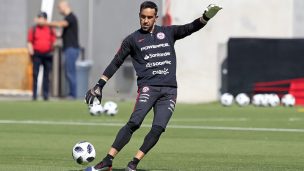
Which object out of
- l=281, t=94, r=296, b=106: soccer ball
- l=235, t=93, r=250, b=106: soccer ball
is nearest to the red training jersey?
l=235, t=93, r=250, b=106: soccer ball

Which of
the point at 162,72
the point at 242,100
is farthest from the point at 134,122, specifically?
the point at 242,100

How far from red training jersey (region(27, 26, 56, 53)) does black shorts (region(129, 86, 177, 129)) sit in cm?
1601

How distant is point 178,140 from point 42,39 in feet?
39.4

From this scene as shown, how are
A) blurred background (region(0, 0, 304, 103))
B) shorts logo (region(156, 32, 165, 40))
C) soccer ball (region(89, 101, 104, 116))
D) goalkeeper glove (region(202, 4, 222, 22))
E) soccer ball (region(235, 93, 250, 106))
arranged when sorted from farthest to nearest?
blurred background (region(0, 0, 304, 103)), soccer ball (region(235, 93, 250, 106)), soccer ball (region(89, 101, 104, 116)), shorts logo (region(156, 32, 165, 40)), goalkeeper glove (region(202, 4, 222, 22))

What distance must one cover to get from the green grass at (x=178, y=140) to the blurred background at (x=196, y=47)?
2.61m


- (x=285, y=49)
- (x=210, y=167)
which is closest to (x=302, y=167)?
(x=210, y=167)

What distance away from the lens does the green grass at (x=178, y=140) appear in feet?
42.8

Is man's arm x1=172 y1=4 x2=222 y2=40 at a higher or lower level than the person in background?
higher

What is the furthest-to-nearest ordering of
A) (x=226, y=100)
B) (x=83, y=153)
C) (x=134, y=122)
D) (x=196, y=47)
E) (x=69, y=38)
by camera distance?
1. (x=196, y=47)
2. (x=69, y=38)
3. (x=226, y=100)
4. (x=83, y=153)
5. (x=134, y=122)

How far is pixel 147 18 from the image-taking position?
1203 centimetres

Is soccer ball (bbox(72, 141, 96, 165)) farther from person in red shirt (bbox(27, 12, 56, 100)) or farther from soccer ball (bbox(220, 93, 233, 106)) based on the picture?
person in red shirt (bbox(27, 12, 56, 100))

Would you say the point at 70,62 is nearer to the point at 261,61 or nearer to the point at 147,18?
the point at 261,61

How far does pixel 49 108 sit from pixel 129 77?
7.62 metres

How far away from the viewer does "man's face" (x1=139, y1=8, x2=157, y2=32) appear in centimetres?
1195
